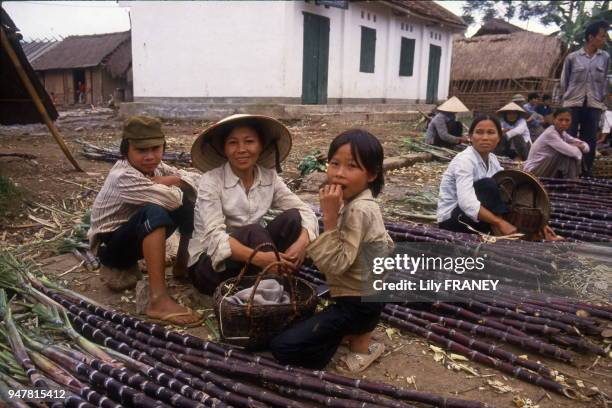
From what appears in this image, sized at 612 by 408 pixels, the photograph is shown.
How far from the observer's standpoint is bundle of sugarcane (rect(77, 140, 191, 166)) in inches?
267

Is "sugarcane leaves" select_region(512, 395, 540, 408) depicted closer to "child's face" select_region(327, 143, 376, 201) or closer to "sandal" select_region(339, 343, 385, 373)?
"sandal" select_region(339, 343, 385, 373)

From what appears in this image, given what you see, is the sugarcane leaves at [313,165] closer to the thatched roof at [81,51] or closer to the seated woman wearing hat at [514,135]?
the seated woman wearing hat at [514,135]

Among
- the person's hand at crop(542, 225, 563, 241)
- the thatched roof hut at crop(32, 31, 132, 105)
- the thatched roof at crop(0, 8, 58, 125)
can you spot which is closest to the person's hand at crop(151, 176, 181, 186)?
the person's hand at crop(542, 225, 563, 241)

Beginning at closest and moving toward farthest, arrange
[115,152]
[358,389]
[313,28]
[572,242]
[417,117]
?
[358,389] < [572,242] < [115,152] < [313,28] < [417,117]

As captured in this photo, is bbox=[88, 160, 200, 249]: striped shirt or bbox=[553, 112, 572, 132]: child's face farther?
bbox=[553, 112, 572, 132]: child's face

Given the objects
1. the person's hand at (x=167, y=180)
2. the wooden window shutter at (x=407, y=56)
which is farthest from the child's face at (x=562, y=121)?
the wooden window shutter at (x=407, y=56)

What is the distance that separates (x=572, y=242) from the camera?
11.8 ft

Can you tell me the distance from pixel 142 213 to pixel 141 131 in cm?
45

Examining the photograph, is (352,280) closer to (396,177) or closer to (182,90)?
(396,177)

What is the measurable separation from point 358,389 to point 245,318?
1.85 ft

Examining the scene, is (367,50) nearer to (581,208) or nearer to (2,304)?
(581,208)

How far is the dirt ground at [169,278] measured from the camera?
2088 mm

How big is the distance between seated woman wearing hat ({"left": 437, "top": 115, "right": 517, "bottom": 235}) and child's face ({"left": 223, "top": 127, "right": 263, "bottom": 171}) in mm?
1622

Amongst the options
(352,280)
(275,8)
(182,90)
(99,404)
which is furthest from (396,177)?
(182,90)
